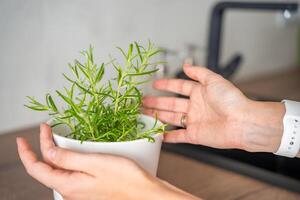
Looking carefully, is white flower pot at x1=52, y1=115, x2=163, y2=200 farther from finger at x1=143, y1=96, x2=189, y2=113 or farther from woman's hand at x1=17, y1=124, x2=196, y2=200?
finger at x1=143, y1=96, x2=189, y2=113

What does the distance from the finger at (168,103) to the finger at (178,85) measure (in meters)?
0.02

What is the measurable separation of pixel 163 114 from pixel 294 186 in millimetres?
275

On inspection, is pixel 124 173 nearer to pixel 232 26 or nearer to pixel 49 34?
pixel 49 34

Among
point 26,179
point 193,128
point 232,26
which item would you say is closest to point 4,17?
point 26,179

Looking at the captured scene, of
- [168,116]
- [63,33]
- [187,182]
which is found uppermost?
[63,33]

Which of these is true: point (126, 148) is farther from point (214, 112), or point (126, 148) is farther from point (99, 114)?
point (214, 112)

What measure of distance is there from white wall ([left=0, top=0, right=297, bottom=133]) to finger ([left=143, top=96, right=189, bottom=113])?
286 millimetres

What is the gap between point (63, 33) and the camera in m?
0.95

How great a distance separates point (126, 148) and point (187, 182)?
0.25 m

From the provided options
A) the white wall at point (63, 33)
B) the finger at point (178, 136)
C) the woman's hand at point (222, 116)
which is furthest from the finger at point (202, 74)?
the white wall at point (63, 33)

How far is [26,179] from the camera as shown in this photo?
737mm

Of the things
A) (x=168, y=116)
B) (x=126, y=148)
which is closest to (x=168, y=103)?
(x=168, y=116)

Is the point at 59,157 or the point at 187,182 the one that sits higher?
the point at 59,157

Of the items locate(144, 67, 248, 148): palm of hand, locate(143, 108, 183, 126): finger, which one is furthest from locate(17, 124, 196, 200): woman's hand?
locate(143, 108, 183, 126): finger
